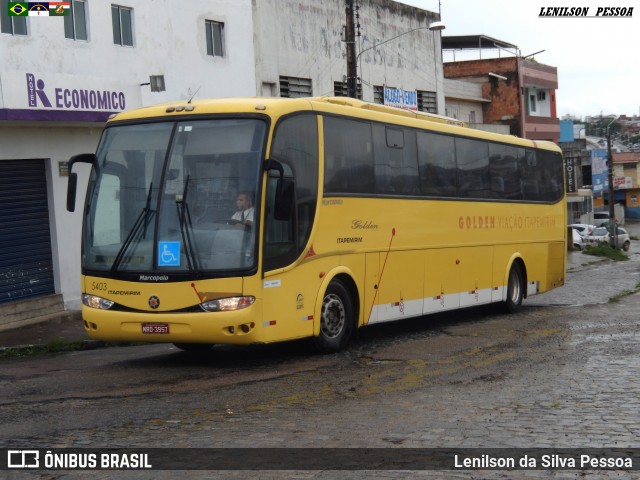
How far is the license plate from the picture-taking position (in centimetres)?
1201

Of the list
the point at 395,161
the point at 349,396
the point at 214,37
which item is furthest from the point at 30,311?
the point at 349,396

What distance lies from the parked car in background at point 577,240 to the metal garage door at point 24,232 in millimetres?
37330

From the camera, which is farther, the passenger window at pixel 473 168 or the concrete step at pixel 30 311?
the concrete step at pixel 30 311

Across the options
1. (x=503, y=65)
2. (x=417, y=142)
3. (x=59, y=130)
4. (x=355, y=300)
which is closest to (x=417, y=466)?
(x=355, y=300)

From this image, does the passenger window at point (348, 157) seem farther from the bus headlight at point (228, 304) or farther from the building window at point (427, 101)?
the building window at point (427, 101)

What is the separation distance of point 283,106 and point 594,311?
9501 mm

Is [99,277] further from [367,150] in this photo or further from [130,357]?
[367,150]

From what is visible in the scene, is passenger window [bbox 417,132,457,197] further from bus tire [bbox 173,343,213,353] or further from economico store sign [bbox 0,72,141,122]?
economico store sign [bbox 0,72,141,122]

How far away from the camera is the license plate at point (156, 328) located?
39.4ft

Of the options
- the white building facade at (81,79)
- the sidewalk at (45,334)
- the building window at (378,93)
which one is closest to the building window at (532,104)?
the building window at (378,93)

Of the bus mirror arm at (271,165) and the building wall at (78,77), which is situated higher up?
the building wall at (78,77)

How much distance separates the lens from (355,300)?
14430mm

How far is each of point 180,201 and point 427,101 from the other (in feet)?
95.8

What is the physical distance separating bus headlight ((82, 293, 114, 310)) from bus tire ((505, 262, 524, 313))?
32.4 ft
